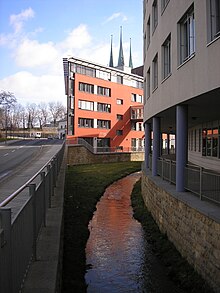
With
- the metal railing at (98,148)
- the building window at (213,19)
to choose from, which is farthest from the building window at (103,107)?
the building window at (213,19)

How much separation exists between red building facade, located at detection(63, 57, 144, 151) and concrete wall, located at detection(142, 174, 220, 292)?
135 feet

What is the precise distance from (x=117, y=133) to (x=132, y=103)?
6.74 m

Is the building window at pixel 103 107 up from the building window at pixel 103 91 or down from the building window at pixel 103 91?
down

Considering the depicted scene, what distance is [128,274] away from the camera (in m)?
9.26

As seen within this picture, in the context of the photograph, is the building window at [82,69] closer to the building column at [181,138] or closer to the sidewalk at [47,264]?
the building column at [181,138]

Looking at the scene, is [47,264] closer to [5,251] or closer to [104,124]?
[5,251]

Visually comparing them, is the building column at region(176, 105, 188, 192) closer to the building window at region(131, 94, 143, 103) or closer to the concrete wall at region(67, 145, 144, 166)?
the concrete wall at region(67, 145, 144, 166)

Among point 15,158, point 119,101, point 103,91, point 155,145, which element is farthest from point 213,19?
point 119,101

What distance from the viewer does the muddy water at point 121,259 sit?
336 inches

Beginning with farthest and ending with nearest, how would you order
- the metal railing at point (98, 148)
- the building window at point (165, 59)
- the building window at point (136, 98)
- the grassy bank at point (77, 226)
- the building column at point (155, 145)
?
1. the building window at point (136, 98)
2. the metal railing at point (98, 148)
3. the building column at point (155, 145)
4. the building window at point (165, 59)
5. the grassy bank at point (77, 226)

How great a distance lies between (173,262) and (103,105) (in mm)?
49512

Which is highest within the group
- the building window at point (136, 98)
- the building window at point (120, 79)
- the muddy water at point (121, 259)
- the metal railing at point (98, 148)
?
the building window at point (120, 79)

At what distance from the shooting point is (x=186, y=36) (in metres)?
12.3

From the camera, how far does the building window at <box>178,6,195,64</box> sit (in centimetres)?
1145
